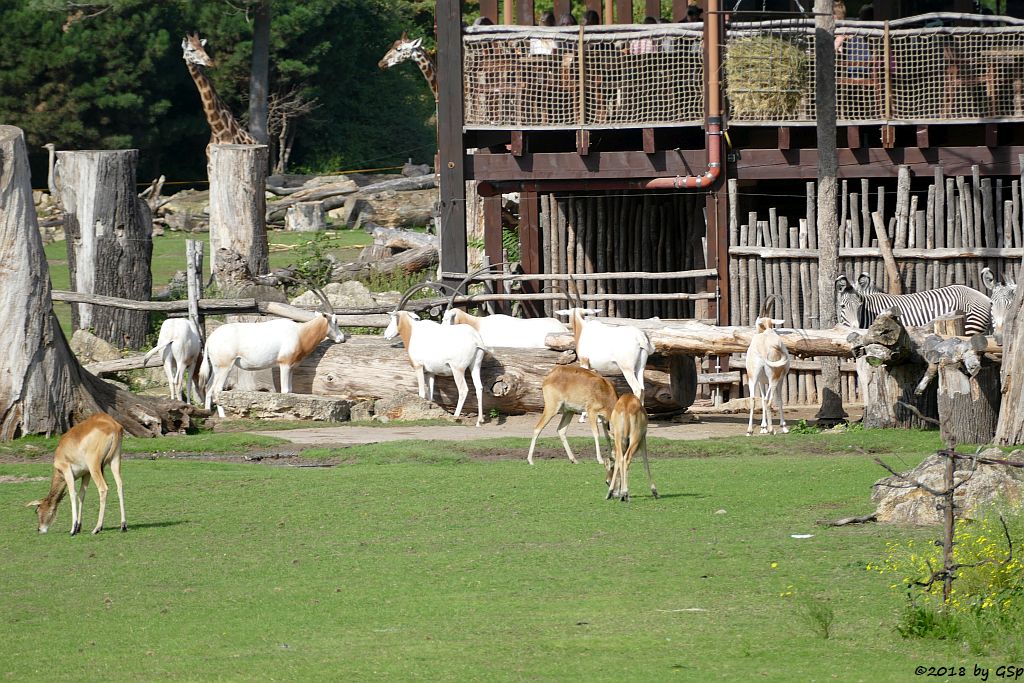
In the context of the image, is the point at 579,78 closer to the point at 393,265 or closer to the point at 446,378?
the point at 446,378

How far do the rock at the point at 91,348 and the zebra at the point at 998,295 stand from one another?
1287 cm

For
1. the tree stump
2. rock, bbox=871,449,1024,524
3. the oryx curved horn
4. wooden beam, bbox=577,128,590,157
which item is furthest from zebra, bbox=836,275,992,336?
the tree stump

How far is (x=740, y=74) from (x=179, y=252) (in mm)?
17082

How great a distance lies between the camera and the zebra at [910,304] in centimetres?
1966

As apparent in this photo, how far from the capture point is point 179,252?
3456 centimetres

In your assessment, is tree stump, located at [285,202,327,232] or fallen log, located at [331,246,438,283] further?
tree stump, located at [285,202,327,232]

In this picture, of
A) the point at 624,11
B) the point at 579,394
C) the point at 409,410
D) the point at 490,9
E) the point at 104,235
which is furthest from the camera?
the point at 104,235

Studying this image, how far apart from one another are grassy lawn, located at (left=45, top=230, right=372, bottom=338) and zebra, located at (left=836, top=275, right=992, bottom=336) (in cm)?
1265

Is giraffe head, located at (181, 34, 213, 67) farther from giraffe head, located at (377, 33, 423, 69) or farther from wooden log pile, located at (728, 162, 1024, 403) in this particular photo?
wooden log pile, located at (728, 162, 1024, 403)

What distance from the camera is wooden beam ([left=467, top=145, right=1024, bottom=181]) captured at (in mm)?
21312

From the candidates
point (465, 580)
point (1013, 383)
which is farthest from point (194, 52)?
point (465, 580)

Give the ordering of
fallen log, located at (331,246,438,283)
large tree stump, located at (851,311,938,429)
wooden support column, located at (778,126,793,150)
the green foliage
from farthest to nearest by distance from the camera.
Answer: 1. the green foliage
2. fallen log, located at (331,246,438,283)
3. wooden support column, located at (778,126,793,150)
4. large tree stump, located at (851,311,938,429)

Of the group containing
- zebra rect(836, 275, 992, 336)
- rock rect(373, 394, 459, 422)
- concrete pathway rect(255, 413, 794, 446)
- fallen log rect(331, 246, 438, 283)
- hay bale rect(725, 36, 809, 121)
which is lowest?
concrete pathway rect(255, 413, 794, 446)

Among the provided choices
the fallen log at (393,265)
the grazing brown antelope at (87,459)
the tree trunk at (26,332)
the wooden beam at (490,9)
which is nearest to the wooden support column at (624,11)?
the wooden beam at (490,9)
